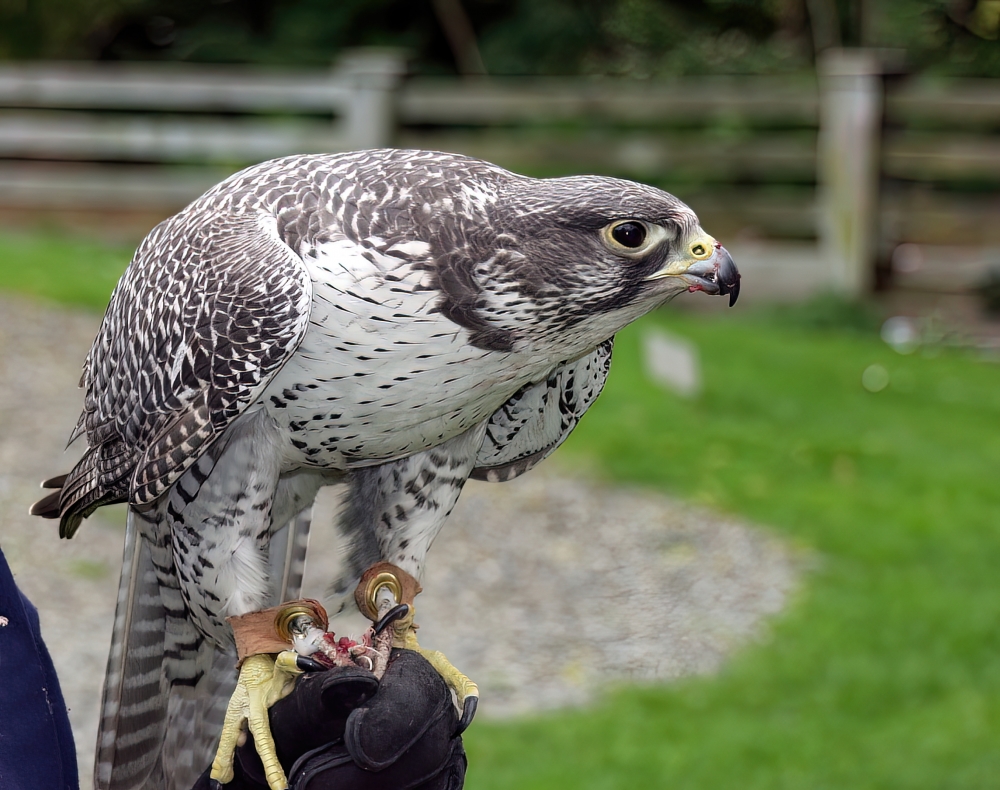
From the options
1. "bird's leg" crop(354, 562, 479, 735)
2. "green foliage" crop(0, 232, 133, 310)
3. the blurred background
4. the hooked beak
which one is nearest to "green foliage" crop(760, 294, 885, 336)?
the blurred background

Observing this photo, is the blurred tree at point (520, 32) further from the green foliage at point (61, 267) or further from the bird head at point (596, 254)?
the bird head at point (596, 254)

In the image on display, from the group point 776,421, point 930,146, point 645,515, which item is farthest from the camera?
point 930,146

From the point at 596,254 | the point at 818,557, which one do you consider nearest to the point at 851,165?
the point at 818,557

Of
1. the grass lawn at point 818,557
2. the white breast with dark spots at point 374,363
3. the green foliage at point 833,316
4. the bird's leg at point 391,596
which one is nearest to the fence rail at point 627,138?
the green foliage at point 833,316

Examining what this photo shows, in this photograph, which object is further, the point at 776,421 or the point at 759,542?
the point at 776,421

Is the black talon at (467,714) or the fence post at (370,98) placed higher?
the black talon at (467,714)

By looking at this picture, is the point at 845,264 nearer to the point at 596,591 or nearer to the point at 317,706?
the point at 596,591

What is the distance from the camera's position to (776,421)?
25.6 ft

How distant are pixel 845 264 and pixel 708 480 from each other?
389cm

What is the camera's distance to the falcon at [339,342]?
6.71 ft

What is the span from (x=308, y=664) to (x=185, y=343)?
598 mm

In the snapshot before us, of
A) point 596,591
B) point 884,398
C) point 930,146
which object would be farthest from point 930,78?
point 596,591

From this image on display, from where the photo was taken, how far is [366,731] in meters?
2.11

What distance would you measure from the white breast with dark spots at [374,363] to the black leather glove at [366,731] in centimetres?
41
